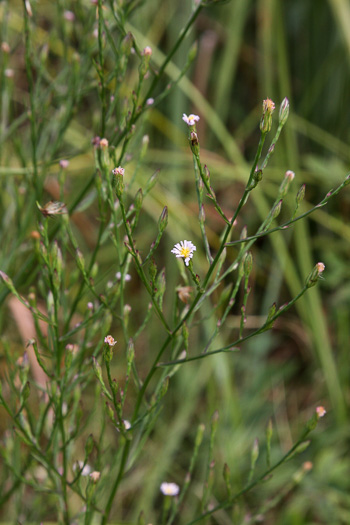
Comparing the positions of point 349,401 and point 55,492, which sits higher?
point 349,401

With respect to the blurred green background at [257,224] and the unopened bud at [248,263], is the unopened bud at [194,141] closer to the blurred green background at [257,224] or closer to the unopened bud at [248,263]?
the unopened bud at [248,263]

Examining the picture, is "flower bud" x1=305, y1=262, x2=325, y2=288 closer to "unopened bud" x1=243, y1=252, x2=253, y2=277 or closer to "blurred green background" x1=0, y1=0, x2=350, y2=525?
"unopened bud" x1=243, y1=252, x2=253, y2=277

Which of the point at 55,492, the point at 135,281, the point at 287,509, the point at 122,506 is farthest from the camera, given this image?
the point at 135,281

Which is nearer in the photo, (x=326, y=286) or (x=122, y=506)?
(x=122, y=506)

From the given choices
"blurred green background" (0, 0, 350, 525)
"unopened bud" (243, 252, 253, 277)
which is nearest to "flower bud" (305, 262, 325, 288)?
"unopened bud" (243, 252, 253, 277)

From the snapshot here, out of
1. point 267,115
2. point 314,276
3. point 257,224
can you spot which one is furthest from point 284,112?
point 257,224

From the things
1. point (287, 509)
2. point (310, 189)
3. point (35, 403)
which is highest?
point (310, 189)

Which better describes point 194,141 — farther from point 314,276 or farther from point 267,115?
point 314,276

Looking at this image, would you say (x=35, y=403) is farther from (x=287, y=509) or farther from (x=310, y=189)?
(x=310, y=189)

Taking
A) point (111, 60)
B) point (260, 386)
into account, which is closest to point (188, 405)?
point (260, 386)
